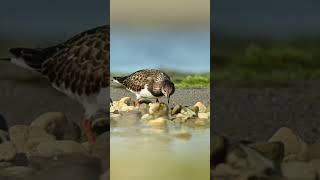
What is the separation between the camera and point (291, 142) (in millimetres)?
5887

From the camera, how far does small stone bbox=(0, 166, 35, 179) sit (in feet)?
19.2

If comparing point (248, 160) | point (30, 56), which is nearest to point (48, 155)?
point (30, 56)

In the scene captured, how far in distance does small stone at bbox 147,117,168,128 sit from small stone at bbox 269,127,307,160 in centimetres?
95

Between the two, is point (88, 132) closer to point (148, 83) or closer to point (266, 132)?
point (148, 83)

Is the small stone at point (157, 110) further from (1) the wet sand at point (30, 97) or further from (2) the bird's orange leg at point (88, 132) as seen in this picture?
(2) the bird's orange leg at point (88, 132)

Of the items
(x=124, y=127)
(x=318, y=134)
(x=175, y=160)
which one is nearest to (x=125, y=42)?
(x=124, y=127)

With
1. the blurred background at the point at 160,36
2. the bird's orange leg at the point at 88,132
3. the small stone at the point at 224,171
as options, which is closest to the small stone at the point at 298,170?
the small stone at the point at 224,171

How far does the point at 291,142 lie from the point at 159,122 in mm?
1176

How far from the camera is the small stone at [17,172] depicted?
19.2ft

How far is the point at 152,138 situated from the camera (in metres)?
5.87

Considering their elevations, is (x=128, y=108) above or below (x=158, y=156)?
above

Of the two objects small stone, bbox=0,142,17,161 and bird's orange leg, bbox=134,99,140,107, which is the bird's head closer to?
bird's orange leg, bbox=134,99,140,107

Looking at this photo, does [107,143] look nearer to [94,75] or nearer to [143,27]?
[94,75]

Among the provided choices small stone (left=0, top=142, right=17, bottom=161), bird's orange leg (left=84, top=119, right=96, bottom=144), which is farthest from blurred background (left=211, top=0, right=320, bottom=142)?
small stone (left=0, top=142, right=17, bottom=161)
